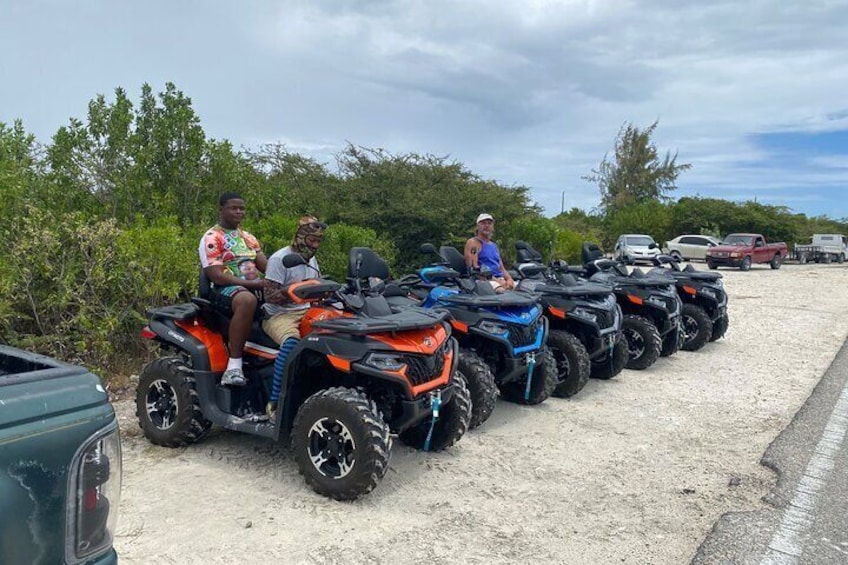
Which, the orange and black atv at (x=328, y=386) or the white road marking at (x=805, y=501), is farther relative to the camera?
the orange and black atv at (x=328, y=386)

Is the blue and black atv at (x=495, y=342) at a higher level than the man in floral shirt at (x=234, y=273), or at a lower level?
lower

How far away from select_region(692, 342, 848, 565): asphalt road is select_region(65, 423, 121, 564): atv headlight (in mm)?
3069

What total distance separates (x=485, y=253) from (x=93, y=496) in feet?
21.4

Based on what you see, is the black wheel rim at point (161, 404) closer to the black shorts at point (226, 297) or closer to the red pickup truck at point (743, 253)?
the black shorts at point (226, 297)

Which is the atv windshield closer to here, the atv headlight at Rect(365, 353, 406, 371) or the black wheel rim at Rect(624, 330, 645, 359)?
the black wheel rim at Rect(624, 330, 645, 359)

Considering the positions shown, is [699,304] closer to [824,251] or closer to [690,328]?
[690,328]

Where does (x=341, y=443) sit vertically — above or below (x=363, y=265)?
below

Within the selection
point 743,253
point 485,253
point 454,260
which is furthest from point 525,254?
point 743,253

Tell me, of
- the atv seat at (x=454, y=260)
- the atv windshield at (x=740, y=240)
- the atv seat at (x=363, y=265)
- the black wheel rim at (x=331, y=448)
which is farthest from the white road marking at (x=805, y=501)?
the atv windshield at (x=740, y=240)

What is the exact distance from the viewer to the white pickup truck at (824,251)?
4022cm

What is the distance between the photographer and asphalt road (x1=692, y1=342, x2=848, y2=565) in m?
3.73

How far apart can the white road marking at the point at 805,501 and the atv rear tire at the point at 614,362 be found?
6.90 feet

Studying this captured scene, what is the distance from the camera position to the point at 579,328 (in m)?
7.47

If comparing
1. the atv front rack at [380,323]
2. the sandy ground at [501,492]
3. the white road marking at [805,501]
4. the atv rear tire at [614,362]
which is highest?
the atv front rack at [380,323]
